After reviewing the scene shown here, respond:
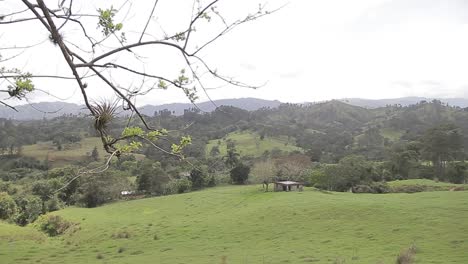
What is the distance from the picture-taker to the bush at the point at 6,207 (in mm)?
41469

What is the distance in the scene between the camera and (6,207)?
137 feet

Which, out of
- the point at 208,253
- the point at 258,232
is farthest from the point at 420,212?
the point at 208,253

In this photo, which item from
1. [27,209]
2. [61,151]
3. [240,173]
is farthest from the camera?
[61,151]

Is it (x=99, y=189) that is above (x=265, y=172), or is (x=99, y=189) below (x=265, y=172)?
below

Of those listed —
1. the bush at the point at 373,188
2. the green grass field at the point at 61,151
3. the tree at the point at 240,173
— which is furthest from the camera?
the green grass field at the point at 61,151

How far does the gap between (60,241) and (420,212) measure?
2729 centimetres

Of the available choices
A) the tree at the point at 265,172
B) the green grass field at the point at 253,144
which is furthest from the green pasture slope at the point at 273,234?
the green grass field at the point at 253,144

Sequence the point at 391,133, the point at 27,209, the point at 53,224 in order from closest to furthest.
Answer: the point at 53,224 < the point at 27,209 < the point at 391,133

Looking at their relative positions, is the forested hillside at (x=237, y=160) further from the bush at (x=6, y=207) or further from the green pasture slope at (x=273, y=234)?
the green pasture slope at (x=273, y=234)

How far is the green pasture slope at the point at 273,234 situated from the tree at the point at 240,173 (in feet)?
60.9

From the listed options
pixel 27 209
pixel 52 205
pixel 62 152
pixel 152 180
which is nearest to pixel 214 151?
pixel 62 152

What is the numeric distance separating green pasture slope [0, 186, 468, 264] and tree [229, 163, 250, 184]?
18.6 meters

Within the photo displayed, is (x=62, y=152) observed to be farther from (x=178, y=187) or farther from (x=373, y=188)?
(x=373, y=188)

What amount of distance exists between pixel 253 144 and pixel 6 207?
62.9 metres
